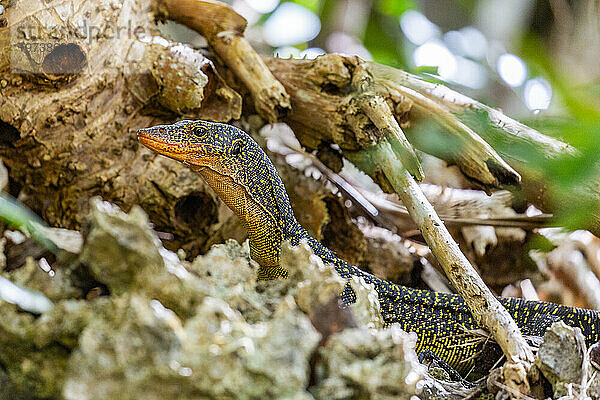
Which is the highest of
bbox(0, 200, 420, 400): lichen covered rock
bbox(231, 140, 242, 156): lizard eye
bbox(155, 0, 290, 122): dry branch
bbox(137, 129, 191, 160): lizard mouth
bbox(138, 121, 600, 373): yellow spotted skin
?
bbox(0, 200, 420, 400): lichen covered rock

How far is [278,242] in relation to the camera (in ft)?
10.7

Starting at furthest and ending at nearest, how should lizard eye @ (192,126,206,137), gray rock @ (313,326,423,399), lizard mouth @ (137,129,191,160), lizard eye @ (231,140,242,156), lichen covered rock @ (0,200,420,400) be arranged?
lizard eye @ (231,140,242,156)
lizard eye @ (192,126,206,137)
lizard mouth @ (137,129,191,160)
gray rock @ (313,326,423,399)
lichen covered rock @ (0,200,420,400)

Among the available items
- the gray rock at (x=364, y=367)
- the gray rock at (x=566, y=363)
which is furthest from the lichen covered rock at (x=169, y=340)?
the gray rock at (x=566, y=363)

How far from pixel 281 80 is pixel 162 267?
251 centimetres

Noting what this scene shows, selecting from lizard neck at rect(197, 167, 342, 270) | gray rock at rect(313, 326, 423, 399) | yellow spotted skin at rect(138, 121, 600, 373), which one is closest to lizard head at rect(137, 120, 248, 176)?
yellow spotted skin at rect(138, 121, 600, 373)

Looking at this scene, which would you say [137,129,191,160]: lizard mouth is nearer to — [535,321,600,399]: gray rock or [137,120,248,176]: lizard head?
[137,120,248,176]: lizard head

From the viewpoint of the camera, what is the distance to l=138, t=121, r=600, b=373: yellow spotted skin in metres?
2.98

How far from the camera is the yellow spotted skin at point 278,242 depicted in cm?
298

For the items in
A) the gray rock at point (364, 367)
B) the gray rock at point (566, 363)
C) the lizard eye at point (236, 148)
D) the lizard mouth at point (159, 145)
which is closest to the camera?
the gray rock at point (364, 367)

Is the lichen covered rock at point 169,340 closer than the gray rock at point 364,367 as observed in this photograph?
Yes

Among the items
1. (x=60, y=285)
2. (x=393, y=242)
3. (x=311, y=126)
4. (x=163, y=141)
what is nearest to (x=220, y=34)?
(x=311, y=126)

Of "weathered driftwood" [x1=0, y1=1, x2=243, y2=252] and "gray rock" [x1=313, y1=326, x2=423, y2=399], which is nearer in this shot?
"gray rock" [x1=313, y1=326, x2=423, y2=399]

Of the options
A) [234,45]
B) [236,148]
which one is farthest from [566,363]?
[234,45]

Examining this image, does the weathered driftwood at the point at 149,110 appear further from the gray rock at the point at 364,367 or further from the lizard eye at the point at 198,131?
the gray rock at the point at 364,367
